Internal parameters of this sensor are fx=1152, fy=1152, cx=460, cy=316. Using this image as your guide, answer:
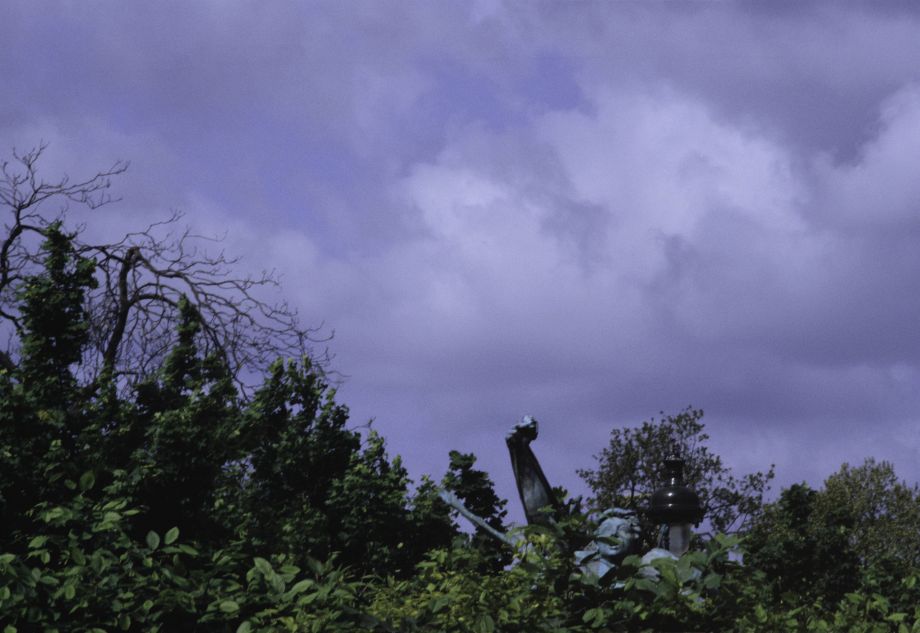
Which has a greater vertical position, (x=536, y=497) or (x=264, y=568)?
(x=536, y=497)

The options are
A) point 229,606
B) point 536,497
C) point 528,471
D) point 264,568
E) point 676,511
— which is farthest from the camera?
Result: point 676,511

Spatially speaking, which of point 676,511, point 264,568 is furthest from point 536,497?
point 264,568

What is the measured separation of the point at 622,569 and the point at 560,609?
45 cm

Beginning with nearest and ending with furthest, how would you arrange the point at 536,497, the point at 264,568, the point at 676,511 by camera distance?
the point at 264,568
the point at 536,497
the point at 676,511

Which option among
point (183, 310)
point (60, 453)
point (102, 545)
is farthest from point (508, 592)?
point (183, 310)

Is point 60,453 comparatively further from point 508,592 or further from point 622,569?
point 622,569

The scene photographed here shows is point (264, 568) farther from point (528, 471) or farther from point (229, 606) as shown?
point (528, 471)

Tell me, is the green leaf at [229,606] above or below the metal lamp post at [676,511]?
below

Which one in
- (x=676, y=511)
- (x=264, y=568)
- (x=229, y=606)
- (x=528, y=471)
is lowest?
(x=229, y=606)

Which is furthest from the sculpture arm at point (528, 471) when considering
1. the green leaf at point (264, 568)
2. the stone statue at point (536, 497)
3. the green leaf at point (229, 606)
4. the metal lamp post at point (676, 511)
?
the green leaf at point (229, 606)

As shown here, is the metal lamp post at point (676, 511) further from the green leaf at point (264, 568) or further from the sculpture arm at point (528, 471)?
the green leaf at point (264, 568)

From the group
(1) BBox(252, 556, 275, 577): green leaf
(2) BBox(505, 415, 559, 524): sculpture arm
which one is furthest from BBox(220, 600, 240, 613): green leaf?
(2) BBox(505, 415, 559, 524): sculpture arm

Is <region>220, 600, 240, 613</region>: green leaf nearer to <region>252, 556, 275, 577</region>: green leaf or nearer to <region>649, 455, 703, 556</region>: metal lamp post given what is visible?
<region>252, 556, 275, 577</region>: green leaf

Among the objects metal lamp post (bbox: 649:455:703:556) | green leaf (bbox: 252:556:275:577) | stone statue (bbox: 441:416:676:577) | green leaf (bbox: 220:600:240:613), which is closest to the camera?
green leaf (bbox: 220:600:240:613)
